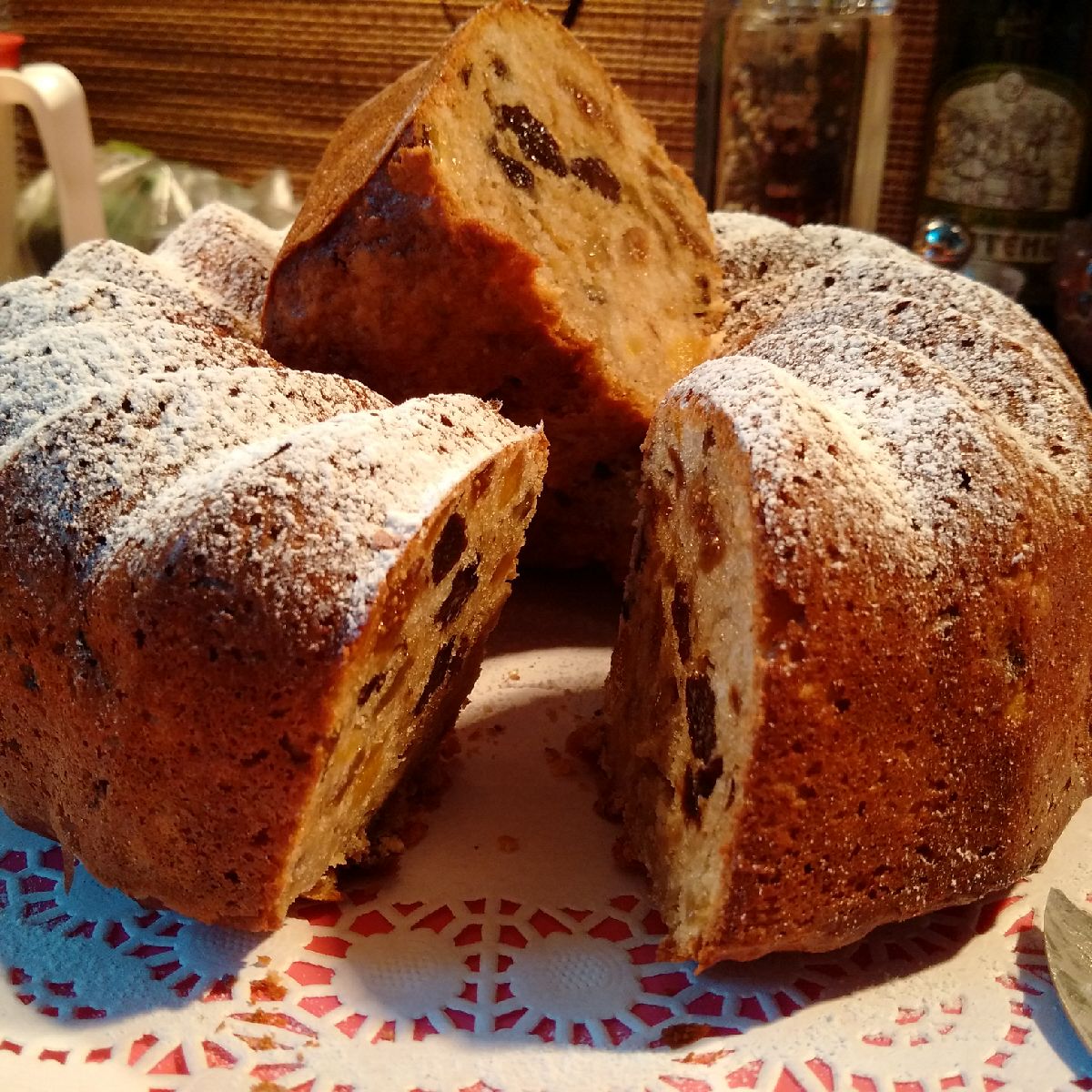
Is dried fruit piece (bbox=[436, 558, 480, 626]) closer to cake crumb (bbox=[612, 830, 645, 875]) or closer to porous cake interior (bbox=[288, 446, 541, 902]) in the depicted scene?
porous cake interior (bbox=[288, 446, 541, 902])

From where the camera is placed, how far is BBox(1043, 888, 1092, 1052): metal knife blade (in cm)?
103

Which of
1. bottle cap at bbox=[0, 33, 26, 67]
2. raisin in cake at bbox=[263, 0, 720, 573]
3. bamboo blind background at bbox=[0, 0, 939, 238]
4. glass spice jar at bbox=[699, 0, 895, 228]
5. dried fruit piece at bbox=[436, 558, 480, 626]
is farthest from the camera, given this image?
bamboo blind background at bbox=[0, 0, 939, 238]

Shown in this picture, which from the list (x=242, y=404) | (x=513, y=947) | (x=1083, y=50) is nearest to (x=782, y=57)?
(x=1083, y=50)

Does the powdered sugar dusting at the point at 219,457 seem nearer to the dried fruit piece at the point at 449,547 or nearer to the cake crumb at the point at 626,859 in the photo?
the dried fruit piece at the point at 449,547

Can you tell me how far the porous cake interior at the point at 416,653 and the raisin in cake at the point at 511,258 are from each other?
243mm

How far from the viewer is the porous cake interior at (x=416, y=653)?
42.9 inches

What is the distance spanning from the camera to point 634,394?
5.20 feet

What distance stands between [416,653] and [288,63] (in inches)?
94.5

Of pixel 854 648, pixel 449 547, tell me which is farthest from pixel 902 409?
pixel 449 547

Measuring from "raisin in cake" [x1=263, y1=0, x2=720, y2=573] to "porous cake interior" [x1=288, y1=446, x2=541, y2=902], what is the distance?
243mm

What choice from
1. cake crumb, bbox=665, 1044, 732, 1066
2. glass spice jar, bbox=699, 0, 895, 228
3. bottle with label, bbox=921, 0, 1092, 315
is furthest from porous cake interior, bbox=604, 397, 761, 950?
bottle with label, bbox=921, 0, 1092, 315

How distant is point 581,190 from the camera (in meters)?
1.65

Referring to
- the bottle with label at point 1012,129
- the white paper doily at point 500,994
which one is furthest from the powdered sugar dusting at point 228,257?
the bottle with label at point 1012,129

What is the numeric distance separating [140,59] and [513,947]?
292cm
